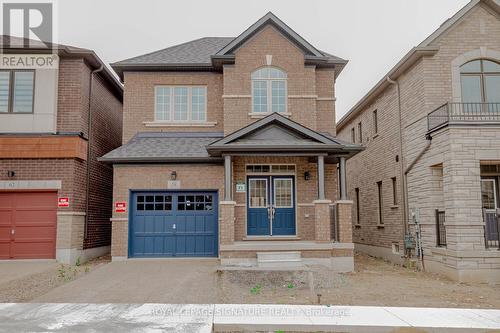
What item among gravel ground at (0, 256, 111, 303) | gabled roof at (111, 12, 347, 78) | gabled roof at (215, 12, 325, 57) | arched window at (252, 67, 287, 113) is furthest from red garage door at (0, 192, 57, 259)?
gabled roof at (215, 12, 325, 57)

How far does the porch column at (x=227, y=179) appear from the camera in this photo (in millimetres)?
13366

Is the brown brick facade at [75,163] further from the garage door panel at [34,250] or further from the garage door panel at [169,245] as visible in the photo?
the garage door panel at [169,245]

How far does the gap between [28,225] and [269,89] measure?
9446 mm

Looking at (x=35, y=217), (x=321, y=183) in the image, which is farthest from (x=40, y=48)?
(x=321, y=183)

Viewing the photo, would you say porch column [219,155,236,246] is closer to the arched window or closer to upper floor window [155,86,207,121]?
the arched window

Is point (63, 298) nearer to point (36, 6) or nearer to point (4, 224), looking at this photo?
point (4, 224)

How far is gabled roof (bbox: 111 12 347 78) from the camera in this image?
15375 millimetres

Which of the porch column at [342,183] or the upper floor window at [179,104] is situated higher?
the upper floor window at [179,104]

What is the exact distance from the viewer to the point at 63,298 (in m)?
9.06

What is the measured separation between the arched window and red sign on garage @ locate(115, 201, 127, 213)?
5764 mm

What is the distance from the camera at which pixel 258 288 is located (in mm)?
10242

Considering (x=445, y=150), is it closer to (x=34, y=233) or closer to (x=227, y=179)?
(x=227, y=179)

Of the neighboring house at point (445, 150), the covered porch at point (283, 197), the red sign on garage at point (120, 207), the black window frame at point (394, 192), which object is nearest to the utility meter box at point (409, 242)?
the neighboring house at point (445, 150)

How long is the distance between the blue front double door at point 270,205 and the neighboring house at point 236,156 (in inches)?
1.4
